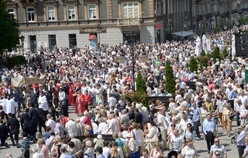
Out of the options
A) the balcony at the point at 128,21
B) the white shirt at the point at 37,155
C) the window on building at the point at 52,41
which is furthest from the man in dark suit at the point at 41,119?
the window on building at the point at 52,41

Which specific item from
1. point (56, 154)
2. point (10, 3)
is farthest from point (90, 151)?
point (10, 3)

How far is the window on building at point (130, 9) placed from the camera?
3078 inches

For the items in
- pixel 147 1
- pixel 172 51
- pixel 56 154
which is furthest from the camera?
pixel 147 1

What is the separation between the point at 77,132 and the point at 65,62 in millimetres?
29930

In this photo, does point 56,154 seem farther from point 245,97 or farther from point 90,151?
point 245,97

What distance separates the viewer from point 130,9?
78.6 meters

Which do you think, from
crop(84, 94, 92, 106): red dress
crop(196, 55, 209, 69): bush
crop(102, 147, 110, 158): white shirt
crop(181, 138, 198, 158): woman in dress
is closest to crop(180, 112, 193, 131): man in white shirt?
crop(181, 138, 198, 158): woman in dress

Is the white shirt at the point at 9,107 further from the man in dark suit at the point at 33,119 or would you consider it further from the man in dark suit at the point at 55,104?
the man in dark suit at the point at 33,119

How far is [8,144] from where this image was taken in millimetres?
29422

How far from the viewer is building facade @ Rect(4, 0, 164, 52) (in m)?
78.2

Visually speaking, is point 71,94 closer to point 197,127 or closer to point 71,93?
point 71,93

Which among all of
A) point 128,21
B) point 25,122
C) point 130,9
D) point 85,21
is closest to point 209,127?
point 25,122

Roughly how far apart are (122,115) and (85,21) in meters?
54.2

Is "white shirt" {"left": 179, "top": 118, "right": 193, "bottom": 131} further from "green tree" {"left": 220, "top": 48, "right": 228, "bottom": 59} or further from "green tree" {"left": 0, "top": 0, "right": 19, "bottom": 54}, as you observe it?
"green tree" {"left": 0, "top": 0, "right": 19, "bottom": 54}
